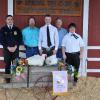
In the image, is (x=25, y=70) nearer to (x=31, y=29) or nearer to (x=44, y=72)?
(x=44, y=72)

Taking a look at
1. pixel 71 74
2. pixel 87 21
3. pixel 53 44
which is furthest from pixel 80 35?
pixel 71 74

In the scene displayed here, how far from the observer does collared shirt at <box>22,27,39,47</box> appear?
479 inches

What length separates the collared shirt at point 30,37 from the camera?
479 inches

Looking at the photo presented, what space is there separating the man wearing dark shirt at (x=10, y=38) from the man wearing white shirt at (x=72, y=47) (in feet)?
3.45

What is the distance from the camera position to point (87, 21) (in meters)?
13.1

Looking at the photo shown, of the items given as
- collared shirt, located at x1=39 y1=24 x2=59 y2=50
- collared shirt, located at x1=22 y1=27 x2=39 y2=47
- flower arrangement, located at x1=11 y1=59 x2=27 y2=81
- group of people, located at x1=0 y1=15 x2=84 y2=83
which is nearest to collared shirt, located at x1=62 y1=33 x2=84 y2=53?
group of people, located at x1=0 y1=15 x2=84 y2=83

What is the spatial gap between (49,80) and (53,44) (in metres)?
1.69

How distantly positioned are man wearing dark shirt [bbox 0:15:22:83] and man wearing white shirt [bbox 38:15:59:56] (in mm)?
508

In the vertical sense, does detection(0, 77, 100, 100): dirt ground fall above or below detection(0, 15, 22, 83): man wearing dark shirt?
below

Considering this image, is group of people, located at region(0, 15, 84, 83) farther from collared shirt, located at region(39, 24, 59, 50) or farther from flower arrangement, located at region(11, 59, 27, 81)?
flower arrangement, located at region(11, 59, 27, 81)

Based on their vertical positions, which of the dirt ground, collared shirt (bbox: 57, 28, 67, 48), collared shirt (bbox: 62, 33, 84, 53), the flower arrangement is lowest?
the dirt ground

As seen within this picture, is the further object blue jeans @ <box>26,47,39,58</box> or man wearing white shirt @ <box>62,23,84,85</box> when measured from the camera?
blue jeans @ <box>26,47,39,58</box>

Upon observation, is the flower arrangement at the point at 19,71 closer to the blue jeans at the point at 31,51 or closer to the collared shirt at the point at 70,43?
the blue jeans at the point at 31,51

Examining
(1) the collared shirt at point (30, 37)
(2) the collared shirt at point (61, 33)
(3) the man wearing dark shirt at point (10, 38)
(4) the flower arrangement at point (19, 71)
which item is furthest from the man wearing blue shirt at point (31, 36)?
(4) the flower arrangement at point (19, 71)
